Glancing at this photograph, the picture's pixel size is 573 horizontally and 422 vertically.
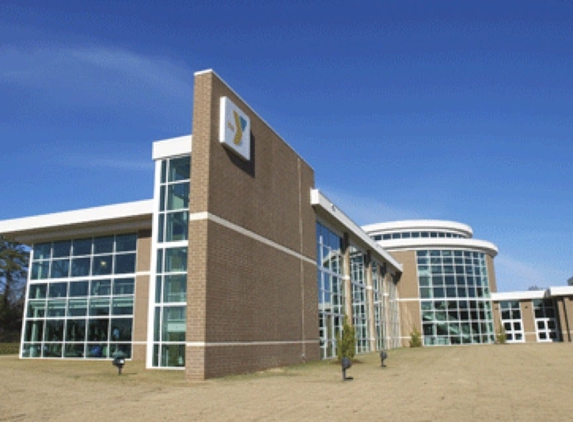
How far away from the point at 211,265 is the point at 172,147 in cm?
567

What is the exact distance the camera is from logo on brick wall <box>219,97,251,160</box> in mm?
17219

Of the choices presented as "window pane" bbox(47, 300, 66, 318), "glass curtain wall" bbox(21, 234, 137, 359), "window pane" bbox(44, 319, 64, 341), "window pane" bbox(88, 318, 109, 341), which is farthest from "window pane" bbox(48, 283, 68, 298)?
"window pane" bbox(88, 318, 109, 341)

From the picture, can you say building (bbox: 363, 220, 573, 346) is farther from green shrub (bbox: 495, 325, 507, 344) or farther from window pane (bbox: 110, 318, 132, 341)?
window pane (bbox: 110, 318, 132, 341)

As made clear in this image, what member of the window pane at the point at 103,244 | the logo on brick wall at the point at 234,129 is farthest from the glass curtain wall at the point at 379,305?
the logo on brick wall at the point at 234,129

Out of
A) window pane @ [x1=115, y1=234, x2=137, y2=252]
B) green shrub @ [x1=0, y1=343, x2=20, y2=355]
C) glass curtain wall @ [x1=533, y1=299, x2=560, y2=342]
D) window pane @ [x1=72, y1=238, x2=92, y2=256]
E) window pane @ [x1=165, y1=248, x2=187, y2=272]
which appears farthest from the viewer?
glass curtain wall @ [x1=533, y1=299, x2=560, y2=342]

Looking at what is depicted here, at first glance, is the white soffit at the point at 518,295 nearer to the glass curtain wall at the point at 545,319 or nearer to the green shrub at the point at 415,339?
the glass curtain wall at the point at 545,319

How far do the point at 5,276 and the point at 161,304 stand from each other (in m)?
37.9

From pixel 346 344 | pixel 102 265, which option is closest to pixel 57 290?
pixel 102 265

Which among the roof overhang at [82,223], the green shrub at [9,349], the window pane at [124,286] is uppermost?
the roof overhang at [82,223]

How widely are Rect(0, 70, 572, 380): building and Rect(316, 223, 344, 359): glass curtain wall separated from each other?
4.2 inches

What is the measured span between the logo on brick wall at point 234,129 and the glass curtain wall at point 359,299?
589 inches

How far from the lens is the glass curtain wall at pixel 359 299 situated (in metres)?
32.1

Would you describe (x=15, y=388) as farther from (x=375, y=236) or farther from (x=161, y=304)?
(x=375, y=236)

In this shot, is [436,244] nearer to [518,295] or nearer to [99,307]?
[518,295]
